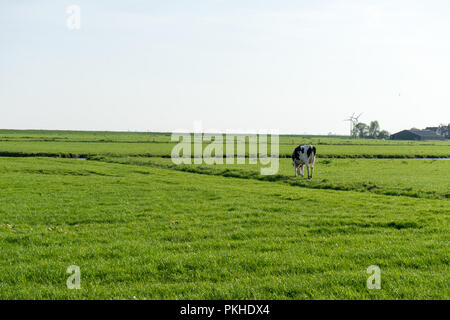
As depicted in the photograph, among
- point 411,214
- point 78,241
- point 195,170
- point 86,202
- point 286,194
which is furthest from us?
point 195,170

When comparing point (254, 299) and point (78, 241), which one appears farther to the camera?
point (78, 241)

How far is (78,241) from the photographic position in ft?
38.3

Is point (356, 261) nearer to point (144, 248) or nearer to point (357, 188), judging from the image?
point (144, 248)

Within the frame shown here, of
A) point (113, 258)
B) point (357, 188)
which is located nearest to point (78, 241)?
point (113, 258)

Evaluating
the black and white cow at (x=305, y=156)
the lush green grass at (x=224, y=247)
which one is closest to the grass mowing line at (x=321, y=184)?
the black and white cow at (x=305, y=156)

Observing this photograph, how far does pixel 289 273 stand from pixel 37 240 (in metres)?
7.68

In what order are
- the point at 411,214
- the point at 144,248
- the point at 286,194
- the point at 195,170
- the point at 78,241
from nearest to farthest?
1. the point at 144,248
2. the point at 78,241
3. the point at 411,214
4. the point at 286,194
5. the point at 195,170

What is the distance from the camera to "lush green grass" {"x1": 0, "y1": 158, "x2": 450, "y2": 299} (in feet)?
25.6

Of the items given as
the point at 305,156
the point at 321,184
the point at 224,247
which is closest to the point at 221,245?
the point at 224,247

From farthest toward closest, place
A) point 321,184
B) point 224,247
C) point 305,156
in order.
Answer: point 305,156, point 321,184, point 224,247

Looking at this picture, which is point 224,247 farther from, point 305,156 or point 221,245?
point 305,156

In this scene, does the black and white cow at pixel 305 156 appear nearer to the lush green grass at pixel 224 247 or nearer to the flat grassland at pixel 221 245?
the flat grassland at pixel 221 245

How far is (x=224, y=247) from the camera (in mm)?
10844

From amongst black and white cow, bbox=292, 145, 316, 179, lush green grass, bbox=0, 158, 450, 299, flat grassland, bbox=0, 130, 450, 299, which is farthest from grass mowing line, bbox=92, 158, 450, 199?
lush green grass, bbox=0, 158, 450, 299
